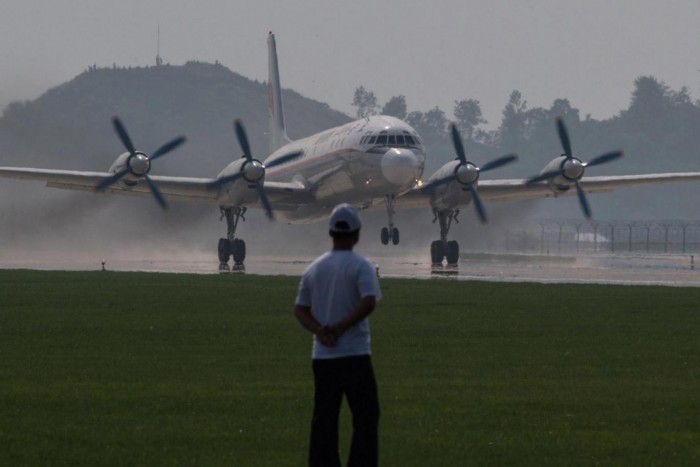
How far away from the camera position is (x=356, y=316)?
10211 mm

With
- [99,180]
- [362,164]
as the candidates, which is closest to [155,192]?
[99,180]

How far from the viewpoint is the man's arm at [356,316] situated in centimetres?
1018

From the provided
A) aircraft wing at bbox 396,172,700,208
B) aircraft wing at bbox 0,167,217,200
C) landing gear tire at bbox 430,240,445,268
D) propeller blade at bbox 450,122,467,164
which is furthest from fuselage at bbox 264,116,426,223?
landing gear tire at bbox 430,240,445,268

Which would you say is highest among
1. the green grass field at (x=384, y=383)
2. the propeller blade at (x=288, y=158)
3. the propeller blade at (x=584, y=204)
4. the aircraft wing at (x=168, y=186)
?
the propeller blade at (x=288, y=158)

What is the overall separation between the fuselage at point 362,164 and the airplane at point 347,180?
0.12 feet

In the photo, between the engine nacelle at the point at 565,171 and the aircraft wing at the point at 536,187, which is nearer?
the engine nacelle at the point at 565,171

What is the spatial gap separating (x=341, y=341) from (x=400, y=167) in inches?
1550

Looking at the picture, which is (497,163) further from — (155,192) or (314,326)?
(314,326)

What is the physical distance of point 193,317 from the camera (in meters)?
26.0

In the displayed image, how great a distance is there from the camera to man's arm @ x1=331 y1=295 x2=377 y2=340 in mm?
10180

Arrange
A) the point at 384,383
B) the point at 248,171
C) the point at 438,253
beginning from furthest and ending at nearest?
1. the point at 438,253
2. the point at 248,171
3. the point at 384,383

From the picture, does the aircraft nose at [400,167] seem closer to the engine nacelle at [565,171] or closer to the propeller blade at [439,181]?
the propeller blade at [439,181]

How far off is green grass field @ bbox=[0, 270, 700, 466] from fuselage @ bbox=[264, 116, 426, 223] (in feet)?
65.7

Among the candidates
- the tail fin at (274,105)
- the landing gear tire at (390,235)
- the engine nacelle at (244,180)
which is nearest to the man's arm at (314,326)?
the landing gear tire at (390,235)
